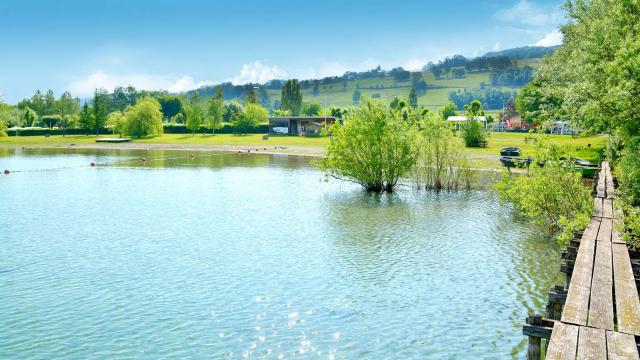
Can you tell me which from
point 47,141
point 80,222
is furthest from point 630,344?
point 47,141

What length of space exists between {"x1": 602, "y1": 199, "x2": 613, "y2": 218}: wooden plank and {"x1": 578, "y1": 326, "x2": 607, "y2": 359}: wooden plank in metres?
16.8

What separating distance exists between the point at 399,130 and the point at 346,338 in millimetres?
36066

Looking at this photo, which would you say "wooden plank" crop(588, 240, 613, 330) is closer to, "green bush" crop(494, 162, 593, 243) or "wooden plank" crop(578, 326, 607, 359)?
"wooden plank" crop(578, 326, 607, 359)

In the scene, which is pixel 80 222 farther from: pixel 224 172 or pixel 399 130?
pixel 224 172

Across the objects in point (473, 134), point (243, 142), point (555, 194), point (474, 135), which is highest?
point (473, 134)

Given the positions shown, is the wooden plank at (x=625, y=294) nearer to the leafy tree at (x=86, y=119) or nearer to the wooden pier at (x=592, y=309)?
the wooden pier at (x=592, y=309)

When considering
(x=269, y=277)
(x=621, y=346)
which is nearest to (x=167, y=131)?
(x=269, y=277)

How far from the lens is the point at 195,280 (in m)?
25.9

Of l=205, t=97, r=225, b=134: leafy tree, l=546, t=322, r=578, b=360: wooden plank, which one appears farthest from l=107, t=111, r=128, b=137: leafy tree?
l=546, t=322, r=578, b=360: wooden plank

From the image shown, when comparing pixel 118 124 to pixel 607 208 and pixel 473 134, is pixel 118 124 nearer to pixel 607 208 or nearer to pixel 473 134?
pixel 473 134

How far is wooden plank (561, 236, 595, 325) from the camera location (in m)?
14.1

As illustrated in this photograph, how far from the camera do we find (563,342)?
1256 centimetres

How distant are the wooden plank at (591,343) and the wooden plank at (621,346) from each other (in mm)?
121

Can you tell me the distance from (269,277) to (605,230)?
1552 cm
